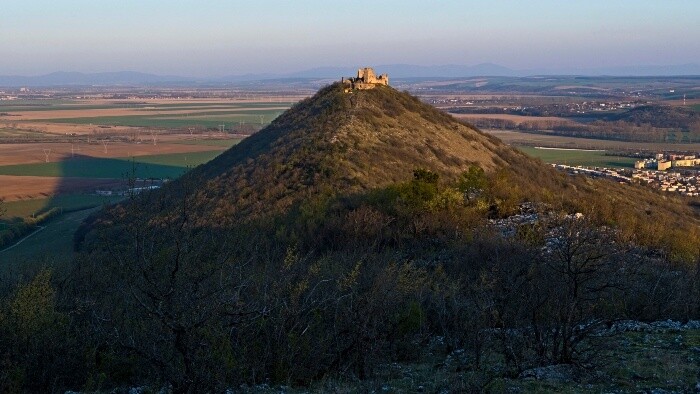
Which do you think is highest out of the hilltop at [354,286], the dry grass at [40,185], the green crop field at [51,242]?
the hilltop at [354,286]

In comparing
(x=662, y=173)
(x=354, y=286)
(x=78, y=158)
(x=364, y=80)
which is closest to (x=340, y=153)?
(x=364, y=80)

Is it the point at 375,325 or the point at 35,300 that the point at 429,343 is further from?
the point at 35,300

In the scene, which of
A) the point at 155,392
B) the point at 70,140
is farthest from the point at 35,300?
the point at 70,140

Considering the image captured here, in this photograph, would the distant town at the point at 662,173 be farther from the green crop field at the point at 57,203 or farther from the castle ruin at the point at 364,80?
the green crop field at the point at 57,203

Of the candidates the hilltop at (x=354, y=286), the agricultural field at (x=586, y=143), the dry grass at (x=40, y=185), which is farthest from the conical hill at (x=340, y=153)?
the agricultural field at (x=586, y=143)

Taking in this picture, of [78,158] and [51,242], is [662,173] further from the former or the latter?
[78,158]
